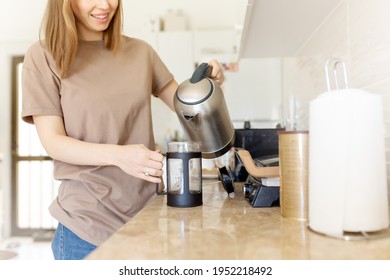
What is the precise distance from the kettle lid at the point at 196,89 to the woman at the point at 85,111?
0.10 m

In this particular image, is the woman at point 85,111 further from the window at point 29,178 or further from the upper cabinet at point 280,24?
the window at point 29,178

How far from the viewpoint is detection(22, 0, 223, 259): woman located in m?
0.71

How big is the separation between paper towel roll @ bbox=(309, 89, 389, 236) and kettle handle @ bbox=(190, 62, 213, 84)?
1.11 feet

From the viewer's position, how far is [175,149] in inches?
26.9

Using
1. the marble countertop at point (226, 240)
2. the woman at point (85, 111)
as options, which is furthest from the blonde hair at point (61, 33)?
the marble countertop at point (226, 240)

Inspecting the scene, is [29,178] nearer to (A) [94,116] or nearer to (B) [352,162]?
(A) [94,116]

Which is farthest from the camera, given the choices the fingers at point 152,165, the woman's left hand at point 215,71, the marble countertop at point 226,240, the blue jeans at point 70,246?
the woman's left hand at point 215,71

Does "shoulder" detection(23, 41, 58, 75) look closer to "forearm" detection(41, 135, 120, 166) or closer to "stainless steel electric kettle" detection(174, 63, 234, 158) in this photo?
"forearm" detection(41, 135, 120, 166)

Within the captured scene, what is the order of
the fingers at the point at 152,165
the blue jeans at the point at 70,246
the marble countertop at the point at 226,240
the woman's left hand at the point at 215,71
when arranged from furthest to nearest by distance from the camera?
the woman's left hand at the point at 215,71 → the blue jeans at the point at 70,246 → the fingers at the point at 152,165 → the marble countertop at the point at 226,240

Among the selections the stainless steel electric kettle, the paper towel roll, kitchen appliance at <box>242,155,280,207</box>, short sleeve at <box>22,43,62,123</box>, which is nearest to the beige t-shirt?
short sleeve at <box>22,43,62,123</box>

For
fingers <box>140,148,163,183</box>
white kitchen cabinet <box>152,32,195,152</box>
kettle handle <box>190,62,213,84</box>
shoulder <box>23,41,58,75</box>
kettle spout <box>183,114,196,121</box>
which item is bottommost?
fingers <box>140,148,163,183</box>

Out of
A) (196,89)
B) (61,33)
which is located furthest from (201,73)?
(61,33)

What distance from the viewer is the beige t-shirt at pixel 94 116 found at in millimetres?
721

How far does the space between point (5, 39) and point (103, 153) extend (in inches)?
95.7
